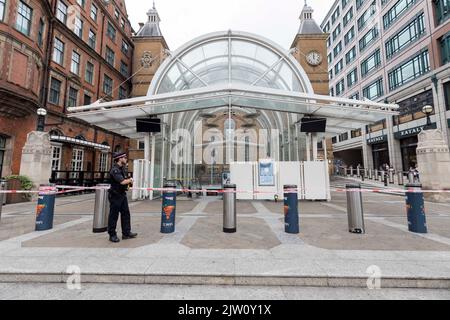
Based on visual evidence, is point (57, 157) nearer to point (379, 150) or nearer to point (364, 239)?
point (364, 239)

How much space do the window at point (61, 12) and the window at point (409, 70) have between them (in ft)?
115

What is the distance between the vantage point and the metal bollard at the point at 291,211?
530 cm

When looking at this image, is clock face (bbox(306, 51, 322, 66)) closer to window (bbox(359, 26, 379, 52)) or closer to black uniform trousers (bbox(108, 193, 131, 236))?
window (bbox(359, 26, 379, 52))

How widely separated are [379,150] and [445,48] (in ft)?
45.6

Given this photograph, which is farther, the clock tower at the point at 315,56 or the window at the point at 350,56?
the window at the point at 350,56

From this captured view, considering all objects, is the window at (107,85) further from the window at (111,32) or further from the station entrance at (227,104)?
the station entrance at (227,104)

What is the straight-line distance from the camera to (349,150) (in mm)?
41656

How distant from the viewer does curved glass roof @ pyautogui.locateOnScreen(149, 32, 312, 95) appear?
1238 cm

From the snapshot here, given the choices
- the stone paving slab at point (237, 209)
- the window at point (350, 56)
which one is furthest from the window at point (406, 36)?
the stone paving slab at point (237, 209)

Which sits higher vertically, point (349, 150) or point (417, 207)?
A: point (349, 150)
